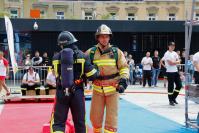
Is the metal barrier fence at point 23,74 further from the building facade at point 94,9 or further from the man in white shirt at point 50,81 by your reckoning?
the building facade at point 94,9

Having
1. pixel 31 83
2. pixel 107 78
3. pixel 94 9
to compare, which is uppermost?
pixel 94 9

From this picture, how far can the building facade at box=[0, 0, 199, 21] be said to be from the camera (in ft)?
190

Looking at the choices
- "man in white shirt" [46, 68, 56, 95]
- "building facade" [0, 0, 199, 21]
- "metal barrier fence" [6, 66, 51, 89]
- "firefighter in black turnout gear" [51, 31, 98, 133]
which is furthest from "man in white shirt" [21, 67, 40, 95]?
"building facade" [0, 0, 199, 21]

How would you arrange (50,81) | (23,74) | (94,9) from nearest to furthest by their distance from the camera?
(50,81), (23,74), (94,9)

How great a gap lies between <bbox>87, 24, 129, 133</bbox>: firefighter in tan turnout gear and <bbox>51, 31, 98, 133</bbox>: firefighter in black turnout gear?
1.56 ft

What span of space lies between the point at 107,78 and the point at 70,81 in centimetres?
93

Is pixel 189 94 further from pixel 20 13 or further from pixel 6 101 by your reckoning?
pixel 20 13

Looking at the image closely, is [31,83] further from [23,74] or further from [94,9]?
[94,9]

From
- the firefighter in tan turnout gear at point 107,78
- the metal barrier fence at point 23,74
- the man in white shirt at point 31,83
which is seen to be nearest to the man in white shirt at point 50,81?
the man in white shirt at point 31,83

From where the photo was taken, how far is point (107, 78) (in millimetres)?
7176

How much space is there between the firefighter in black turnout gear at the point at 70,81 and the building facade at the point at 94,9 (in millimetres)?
51170

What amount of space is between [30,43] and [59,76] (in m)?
19.3

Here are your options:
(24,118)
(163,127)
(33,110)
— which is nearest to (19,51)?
(33,110)

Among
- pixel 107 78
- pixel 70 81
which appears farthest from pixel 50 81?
A: pixel 70 81
